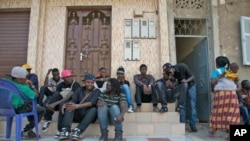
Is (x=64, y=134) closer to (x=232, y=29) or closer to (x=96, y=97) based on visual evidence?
(x=96, y=97)

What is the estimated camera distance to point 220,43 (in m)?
6.94

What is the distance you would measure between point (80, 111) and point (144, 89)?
1.62m

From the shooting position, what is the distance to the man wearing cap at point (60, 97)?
488 centimetres

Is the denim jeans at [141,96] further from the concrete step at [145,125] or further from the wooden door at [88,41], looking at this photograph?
the wooden door at [88,41]

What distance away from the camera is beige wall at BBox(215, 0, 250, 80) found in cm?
689

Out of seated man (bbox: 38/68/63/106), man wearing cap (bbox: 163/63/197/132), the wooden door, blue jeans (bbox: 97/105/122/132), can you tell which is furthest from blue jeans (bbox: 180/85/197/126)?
seated man (bbox: 38/68/63/106)

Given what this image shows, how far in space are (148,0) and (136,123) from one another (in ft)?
11.6

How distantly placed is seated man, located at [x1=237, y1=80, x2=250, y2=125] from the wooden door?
321 centimetres

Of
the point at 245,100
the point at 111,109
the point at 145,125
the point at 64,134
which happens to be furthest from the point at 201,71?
the point at 64,134

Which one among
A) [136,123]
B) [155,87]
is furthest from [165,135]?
[155,87]

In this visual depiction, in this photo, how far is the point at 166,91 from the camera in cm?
567

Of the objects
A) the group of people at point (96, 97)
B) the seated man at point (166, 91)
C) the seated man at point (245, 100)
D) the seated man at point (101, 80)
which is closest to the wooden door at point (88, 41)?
the seated man at point (101, 80)

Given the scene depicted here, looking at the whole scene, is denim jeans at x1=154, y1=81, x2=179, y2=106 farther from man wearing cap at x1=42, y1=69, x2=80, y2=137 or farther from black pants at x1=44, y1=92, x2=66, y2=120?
black pants at x1=44, y1=92, x2=66, y2=120

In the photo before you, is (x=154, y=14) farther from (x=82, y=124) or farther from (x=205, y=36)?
(x=82, y=124)
